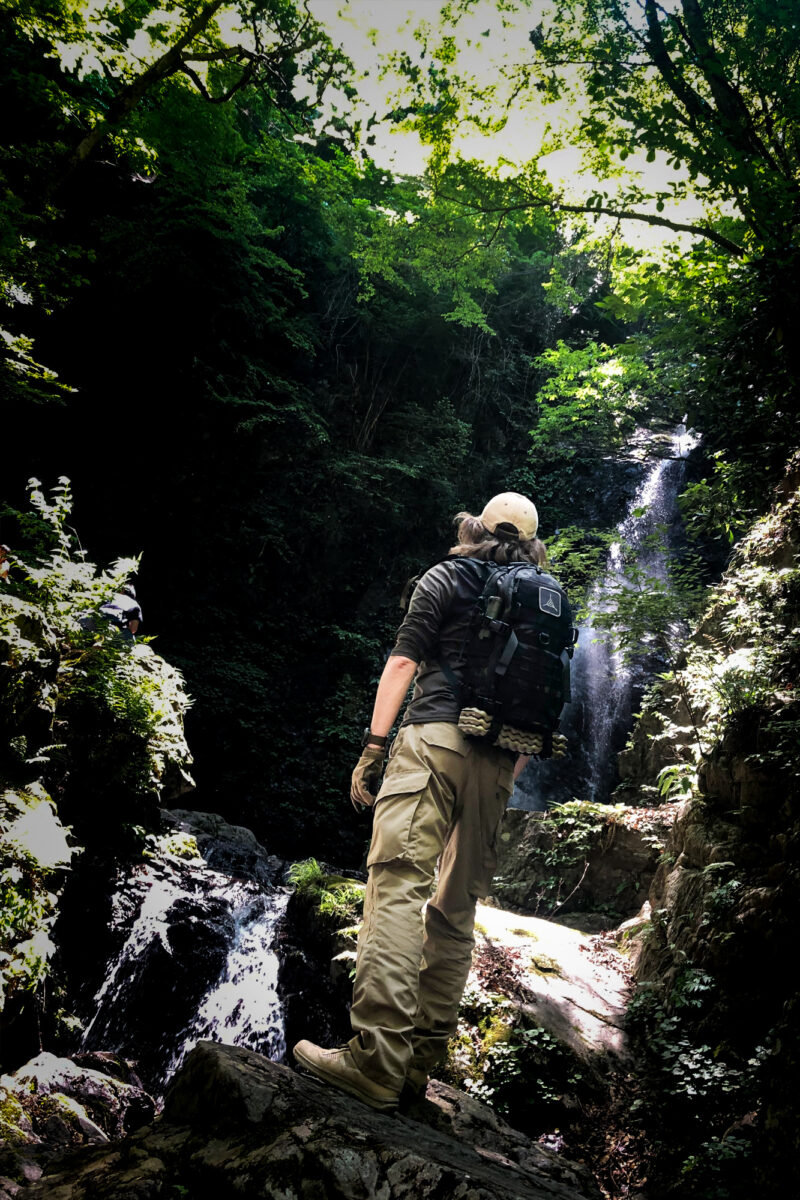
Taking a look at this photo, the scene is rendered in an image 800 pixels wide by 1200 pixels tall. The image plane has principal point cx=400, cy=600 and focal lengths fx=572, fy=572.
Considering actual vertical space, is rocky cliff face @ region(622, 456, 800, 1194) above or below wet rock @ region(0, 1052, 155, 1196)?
above

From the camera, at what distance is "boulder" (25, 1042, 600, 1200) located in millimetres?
1307

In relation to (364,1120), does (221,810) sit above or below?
below

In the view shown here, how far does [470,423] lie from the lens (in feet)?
48.9

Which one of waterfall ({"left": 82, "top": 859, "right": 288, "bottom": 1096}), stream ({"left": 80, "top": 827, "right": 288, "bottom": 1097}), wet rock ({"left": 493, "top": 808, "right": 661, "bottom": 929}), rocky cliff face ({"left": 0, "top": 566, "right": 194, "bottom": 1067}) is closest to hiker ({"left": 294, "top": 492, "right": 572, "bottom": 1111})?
rocky cliff face ({"left": 0, "top": 566, "right": 194, "bottom": 1067})

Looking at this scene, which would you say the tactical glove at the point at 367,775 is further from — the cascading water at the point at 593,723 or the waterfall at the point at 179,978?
the cascading water at the point at 593,723

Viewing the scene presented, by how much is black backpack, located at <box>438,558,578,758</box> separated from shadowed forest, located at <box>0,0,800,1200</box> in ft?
4.88

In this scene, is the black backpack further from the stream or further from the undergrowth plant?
the undergrowth plant

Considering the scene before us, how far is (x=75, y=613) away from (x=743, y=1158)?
4.23m

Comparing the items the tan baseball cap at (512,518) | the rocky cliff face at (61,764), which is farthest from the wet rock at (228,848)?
the tan baseball cap at (512,518)

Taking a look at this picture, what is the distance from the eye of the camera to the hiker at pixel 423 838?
191 centimetres

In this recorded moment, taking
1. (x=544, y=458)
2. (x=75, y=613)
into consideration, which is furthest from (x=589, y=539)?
(x=75, y=613)

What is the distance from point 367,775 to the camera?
2.41 metres

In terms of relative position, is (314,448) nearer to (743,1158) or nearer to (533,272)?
(533,272)

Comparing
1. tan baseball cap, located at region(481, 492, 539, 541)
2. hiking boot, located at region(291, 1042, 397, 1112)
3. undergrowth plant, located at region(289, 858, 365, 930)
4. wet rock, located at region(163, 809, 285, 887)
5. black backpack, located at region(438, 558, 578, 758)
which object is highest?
tan baseball cap, located at region(481, 492, 539, 541)
